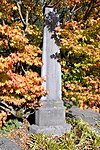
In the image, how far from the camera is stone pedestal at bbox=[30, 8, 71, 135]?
6086mm

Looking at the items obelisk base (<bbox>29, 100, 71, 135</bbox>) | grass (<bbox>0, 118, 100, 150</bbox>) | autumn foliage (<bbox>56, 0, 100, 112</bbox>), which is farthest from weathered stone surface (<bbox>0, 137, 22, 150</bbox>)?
autumn foliage (<bbox>56, 0, 100, 112</bbox>)

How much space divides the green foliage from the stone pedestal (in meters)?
0.30

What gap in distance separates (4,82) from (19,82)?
0.29 meters

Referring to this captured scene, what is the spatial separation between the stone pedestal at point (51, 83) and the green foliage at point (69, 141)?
0.30 m

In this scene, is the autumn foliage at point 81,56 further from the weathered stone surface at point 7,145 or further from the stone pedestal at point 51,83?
the weathered stone surface at point 7,145

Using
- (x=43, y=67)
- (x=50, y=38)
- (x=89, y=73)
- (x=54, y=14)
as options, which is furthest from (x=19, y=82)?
(x=89, y=73)

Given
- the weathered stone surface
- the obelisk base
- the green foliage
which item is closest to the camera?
the weathered stone surface

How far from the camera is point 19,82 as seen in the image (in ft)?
18.0

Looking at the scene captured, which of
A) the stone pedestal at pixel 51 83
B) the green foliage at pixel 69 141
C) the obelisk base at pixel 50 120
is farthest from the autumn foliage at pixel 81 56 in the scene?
the green foliage at pixel 69 141

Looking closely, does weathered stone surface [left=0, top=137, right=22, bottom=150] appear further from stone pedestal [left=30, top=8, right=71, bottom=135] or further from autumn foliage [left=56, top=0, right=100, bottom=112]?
autumn foliage [left=56, top=0, right=100, bottom=112]

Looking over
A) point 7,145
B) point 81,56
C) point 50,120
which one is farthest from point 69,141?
point 81,56

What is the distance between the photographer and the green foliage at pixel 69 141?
5.27 metres

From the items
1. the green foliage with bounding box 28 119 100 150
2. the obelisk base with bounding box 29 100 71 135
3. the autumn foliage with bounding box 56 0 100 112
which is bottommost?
the green foliage with bounding box 28 119 100 150

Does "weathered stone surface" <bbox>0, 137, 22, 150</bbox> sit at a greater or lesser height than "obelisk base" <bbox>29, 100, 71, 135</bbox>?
lesser
